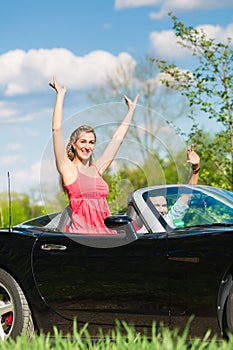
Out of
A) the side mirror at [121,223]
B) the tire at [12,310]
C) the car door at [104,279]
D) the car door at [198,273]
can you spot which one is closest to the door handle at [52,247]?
the car door at [104,279]

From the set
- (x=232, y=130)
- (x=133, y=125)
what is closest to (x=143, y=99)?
(x=232, y=130)

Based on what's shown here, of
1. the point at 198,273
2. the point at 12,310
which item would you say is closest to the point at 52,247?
the point at 12,310

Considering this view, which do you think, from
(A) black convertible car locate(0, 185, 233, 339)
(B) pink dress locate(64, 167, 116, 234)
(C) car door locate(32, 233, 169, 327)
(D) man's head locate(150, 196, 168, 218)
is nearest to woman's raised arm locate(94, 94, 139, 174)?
(B) pink dress locate(64, 167, 116, 234)

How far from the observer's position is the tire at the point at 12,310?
21.0 ft

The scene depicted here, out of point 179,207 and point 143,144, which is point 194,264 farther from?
point 143,144

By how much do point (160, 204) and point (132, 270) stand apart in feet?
1.98

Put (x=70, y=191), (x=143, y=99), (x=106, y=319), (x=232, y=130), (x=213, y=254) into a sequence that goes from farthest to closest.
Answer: (x=143, y=99), (x=232, y=130), (x=70, y=191), (x=106, y=319), (x=213, y=254)

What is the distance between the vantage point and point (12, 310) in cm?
648

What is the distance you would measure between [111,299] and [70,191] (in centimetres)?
92

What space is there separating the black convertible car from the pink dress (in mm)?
159

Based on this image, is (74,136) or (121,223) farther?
(74,136)

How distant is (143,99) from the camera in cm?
2648

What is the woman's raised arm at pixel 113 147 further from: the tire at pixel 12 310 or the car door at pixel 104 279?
the tire at pixel 12 310

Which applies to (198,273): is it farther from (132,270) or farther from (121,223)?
(121,223)
